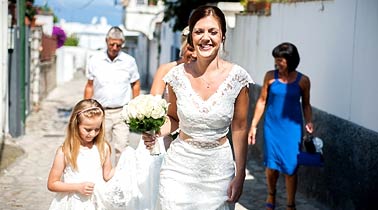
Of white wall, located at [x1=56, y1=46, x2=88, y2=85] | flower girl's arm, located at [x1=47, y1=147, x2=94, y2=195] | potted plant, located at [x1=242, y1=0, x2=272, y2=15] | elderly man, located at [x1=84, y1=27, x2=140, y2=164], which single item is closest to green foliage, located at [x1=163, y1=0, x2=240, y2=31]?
potted plant, located at [x1=242, y1=0, x2=272, y2=15]

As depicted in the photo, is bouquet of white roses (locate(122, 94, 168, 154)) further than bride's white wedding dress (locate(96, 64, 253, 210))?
Yes

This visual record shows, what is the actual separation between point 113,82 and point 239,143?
4.24m

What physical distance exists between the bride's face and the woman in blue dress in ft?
9.73

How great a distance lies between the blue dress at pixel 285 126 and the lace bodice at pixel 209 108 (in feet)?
9.49

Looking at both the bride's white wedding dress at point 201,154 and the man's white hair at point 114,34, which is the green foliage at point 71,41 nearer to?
the man's white hair at point 114,34

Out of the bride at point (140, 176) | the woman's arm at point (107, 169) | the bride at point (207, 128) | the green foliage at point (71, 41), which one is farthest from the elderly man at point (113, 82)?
the green foliage at point (71, 41)

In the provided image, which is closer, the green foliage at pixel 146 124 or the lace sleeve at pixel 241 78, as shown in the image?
the lace sleeve at pixel 241 78

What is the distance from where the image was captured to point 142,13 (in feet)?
100

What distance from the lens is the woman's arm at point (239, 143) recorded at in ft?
12.8

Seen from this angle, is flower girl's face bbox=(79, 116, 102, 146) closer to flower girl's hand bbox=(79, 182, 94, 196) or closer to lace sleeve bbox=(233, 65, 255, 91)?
flower girl's hand bbox=(79, 182, 94, 196)

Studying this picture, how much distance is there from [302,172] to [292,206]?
143 centimetres

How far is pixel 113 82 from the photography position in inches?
314

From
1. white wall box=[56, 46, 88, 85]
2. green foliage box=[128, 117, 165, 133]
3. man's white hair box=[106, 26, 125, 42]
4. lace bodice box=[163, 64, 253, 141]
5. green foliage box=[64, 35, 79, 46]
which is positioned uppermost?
man's white hair box=[106, 26, 125, 42]

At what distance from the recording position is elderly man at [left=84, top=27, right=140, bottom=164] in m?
7.88
